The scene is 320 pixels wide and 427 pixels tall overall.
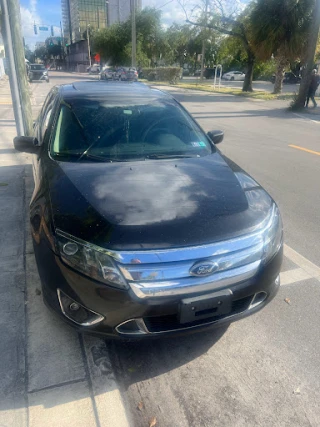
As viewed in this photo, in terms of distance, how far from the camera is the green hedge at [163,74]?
1507 inches

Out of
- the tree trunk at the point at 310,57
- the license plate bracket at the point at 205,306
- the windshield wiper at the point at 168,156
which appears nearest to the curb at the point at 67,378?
the license plate bracket at the point at 205,306

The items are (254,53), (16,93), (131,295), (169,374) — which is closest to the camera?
(131,295)

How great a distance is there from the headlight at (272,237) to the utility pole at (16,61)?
6583 millimetres

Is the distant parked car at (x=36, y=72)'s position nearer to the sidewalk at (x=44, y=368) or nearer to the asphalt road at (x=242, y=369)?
the sidewalk at (x=44, y=368)

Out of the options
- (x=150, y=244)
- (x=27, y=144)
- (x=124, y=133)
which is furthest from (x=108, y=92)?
(x=150, y=244)

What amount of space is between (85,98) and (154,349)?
2.57m

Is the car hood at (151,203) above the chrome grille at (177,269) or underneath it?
above

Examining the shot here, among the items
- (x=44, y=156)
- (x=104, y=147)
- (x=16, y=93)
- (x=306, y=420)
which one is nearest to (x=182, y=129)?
(x=104, y=147)

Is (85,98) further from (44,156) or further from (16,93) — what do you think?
(16,93)

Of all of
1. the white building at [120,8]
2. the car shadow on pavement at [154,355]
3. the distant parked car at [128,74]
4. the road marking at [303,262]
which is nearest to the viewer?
the car shadow on pavement at [154,355]

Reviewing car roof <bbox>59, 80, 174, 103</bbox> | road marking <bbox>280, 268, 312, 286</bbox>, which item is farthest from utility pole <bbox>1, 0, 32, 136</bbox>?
road marking <bbox>280, 268, 312, 286</bbox>

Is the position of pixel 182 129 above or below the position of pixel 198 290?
above

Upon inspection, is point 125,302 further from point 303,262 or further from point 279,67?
point 279,67

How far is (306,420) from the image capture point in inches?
77.8
